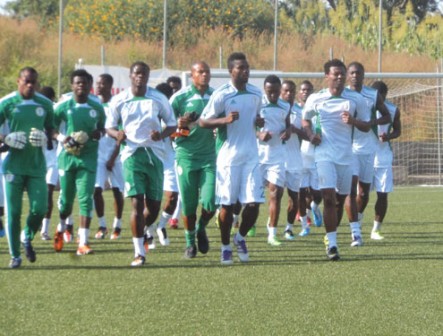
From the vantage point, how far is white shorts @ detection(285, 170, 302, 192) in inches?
701

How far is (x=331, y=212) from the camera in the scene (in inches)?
559

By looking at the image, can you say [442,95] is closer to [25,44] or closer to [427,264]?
[25,44]

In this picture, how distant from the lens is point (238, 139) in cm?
1357

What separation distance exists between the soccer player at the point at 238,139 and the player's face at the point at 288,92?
385cm

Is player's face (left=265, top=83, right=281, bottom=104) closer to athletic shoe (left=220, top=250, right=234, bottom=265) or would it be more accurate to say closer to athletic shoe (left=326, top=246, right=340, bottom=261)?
athletic shoe (left=326, top=246, right=340, bottom=261)

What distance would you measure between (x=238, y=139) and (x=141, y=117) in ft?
3.73

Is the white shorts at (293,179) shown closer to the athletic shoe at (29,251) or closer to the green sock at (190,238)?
the green sock at (190,238)

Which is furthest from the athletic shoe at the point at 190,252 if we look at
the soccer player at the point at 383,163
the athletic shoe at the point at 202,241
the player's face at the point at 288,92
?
the player's face at the point at 288,92

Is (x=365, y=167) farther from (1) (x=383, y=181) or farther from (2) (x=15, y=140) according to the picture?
(2) (x=15, y=140)

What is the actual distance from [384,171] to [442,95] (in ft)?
46.2

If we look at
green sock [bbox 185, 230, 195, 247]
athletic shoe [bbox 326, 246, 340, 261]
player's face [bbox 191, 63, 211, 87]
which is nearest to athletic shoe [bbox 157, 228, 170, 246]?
green sock [bbox 185, 230, 195, 247]

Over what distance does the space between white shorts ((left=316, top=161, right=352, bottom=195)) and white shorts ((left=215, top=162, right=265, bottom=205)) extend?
0.99m

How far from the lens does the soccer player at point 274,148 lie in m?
16.4

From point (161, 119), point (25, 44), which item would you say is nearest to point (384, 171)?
point (161, 119)
